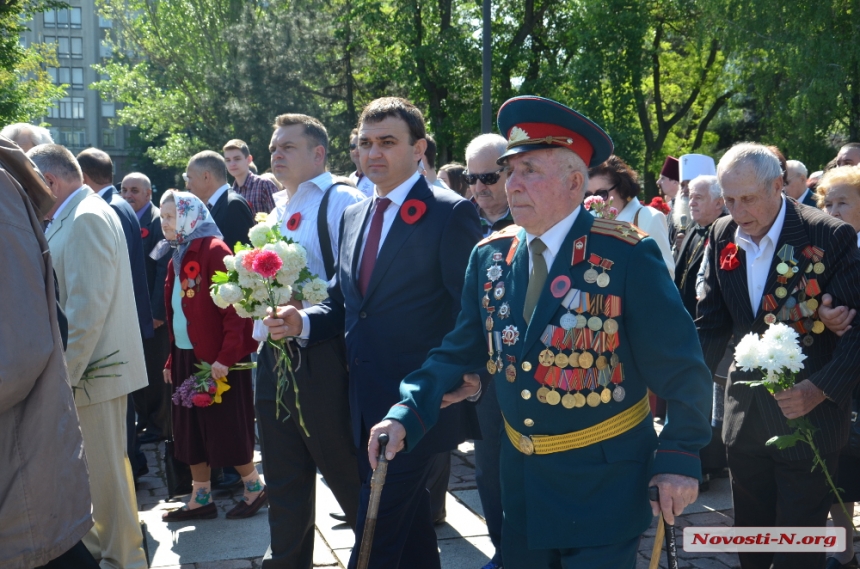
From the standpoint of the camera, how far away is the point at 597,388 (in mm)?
2900

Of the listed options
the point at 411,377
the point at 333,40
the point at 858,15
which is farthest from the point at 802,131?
the point at 411,377

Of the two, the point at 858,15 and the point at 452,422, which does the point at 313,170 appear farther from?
the point at 858,15

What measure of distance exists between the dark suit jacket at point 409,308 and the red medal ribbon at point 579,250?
91 centimetres

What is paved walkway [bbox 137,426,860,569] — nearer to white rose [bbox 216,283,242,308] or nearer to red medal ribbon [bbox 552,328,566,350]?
white rose [bbox 216,283,242,308]

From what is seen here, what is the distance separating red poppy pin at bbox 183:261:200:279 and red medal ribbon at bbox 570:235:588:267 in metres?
Result: 3.24

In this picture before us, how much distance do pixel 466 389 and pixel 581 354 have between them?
0.56 metres

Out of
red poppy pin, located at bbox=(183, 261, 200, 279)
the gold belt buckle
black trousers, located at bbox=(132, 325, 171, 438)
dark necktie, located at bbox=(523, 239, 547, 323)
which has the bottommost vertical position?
black trousers, located at bbox=(132, 325, 171, 438)

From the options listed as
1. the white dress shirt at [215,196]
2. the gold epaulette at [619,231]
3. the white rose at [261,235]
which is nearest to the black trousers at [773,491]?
the gold epaulette at [619,231]

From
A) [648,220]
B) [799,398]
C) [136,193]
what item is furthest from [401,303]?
[136,193]

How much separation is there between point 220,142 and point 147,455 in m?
24.9

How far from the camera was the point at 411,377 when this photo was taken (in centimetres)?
318

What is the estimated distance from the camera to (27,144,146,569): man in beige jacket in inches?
174

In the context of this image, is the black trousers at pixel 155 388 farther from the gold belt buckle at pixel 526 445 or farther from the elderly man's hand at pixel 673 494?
the elderly man's hand at pixel 673 494

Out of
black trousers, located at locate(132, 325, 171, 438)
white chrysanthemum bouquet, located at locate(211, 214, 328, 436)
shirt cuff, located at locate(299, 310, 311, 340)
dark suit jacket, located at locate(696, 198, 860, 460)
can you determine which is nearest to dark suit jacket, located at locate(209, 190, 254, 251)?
black trousers, located at locate(132, 325, 171, 438)
